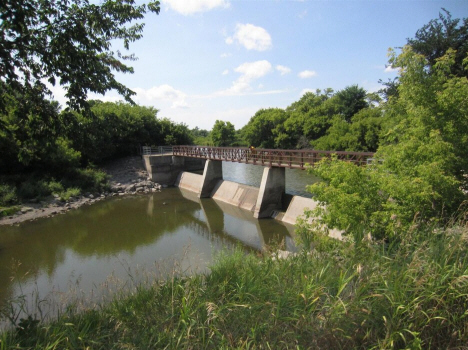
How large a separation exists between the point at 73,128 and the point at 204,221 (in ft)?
44.4

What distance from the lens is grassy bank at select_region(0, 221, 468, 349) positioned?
3.07 m

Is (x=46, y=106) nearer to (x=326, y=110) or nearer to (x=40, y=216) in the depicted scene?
(x=40, y=216)

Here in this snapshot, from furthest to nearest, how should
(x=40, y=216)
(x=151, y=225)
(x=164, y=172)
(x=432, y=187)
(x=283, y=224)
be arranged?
1. (x=164, y=172)
2. (x=40, y=216)
3. (x=151, y=225)
4. (x=283, y=224)
5. (x=432, y=187)

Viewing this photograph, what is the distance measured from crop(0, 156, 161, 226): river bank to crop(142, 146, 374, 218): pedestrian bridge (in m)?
1.43

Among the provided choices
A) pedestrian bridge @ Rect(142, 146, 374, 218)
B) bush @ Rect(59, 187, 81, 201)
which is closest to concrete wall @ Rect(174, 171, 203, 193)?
pedestrian bridge @ Rect(142, 146, 374, 218)

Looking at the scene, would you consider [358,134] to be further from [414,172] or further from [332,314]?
[332,314]

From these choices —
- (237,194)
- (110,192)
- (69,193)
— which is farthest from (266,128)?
(69,193)

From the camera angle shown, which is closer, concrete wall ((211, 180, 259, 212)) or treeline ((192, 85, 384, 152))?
concrete wall ((211, 180, 259, 212))

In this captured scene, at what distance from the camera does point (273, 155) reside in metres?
17.7

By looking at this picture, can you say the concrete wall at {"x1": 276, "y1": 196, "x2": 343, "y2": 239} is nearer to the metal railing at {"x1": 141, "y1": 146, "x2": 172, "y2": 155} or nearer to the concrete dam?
the concrete dam

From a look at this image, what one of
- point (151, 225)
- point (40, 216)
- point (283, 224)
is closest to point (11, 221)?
point (40, 216)

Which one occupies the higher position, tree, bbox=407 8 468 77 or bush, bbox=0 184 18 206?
tree, bbox=407 8 468 77

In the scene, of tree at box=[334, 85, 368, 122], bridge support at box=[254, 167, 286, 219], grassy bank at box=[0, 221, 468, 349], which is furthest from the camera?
tree at box=[334, 85, 368, 122]

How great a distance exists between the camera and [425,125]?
284 inches
